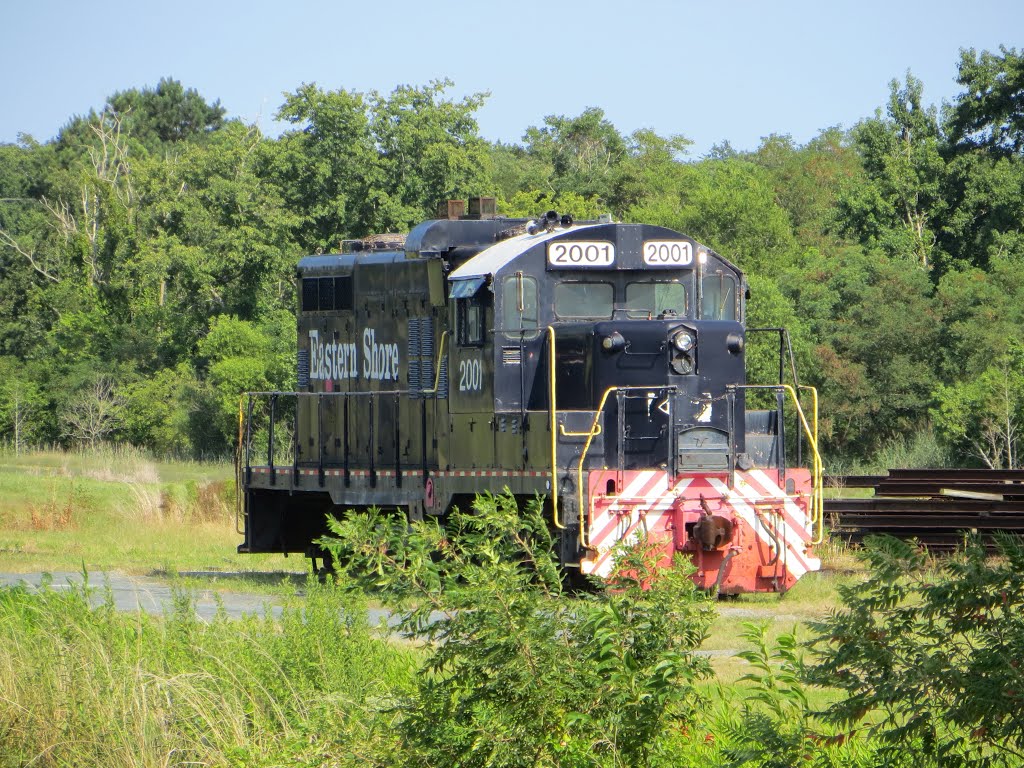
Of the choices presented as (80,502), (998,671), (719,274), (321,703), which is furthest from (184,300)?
(998,671)

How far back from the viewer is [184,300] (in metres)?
48.6

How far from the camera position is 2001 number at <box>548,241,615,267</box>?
44.5ft

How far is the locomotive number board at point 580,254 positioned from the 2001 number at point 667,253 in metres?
0.36

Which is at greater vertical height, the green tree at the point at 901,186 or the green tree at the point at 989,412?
the green tree at the point at 901,186

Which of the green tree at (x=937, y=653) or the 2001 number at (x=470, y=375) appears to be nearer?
the green tree at (x=937, y=653)

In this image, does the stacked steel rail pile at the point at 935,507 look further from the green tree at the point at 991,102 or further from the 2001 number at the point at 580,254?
the green tree at the point at 991,102

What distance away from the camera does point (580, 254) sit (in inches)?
537

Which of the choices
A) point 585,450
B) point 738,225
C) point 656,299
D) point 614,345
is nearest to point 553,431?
point 585,450

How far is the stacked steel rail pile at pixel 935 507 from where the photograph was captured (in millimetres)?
16078

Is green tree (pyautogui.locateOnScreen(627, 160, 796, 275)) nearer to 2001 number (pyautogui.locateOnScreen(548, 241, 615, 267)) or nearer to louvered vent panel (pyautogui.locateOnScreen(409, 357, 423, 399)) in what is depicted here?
louvered vent panel (pyautogui.locateOnScreen(409, 357, 423, 399))

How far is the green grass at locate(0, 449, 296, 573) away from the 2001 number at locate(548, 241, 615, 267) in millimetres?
7285

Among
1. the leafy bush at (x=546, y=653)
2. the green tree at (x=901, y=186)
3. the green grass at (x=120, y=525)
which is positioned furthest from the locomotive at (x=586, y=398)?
the green tree at (x=901, y=186)

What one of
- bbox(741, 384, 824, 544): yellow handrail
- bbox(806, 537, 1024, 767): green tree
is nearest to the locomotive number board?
bbox(741, 384, 824, 544): yellow handrail

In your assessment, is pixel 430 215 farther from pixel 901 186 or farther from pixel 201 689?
pixel 201 689
